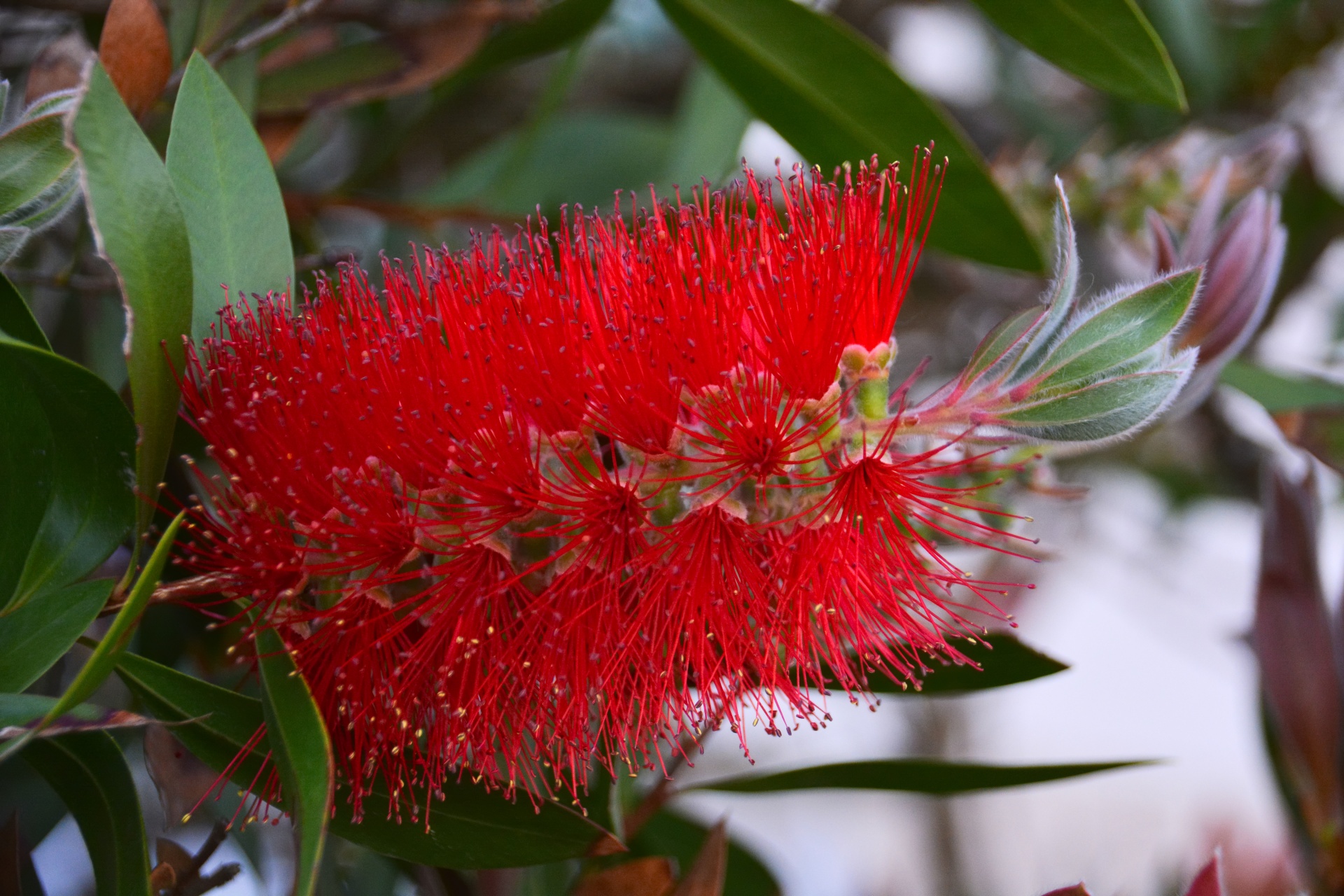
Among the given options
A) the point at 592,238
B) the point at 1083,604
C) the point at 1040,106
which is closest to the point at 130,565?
the point at 592,238

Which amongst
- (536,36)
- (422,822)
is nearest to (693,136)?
(536,36)

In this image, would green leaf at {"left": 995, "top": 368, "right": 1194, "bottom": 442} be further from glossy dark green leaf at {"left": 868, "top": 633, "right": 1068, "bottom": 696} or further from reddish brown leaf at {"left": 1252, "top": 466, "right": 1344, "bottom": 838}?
reddish brown leaf at {"left": 1252, "top": 466, "right": 1344, "bottom": 838}

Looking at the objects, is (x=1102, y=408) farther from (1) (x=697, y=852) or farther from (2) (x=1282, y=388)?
(1) (x=697, y=852)

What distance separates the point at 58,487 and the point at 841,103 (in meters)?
0.67

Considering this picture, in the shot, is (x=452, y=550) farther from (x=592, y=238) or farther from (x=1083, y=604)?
(x=1083, y=604)

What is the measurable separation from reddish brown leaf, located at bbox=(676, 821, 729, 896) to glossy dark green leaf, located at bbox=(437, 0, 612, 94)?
2.89 feet

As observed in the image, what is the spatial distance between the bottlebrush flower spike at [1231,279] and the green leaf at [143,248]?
0.71 meters

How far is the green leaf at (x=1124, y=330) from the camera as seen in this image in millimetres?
640

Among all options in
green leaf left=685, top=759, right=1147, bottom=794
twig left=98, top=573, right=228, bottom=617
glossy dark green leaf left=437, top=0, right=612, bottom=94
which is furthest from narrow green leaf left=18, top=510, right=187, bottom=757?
glossy dark green leaf left=437, top=0, right=612, bottom=94

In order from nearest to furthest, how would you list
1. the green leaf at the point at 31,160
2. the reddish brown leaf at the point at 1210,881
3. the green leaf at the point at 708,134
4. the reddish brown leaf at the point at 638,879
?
the green leaf at the point at 31,160 < the reddish brown leaf at the point at 1210,881 < the reddish brown leaf at the point at 638,879 < the green leaf at the point at 708,134

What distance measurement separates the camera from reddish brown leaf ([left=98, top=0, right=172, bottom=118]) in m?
0.81

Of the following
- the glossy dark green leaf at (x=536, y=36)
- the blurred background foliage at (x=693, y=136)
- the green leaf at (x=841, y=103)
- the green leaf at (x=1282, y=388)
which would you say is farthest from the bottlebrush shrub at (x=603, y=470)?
the glossy dark green leaf at (x=536, y=36)

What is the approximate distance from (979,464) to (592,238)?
0.34m

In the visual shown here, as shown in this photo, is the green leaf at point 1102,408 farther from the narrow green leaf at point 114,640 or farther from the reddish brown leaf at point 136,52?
the reddish brown leaf at point 136,52
